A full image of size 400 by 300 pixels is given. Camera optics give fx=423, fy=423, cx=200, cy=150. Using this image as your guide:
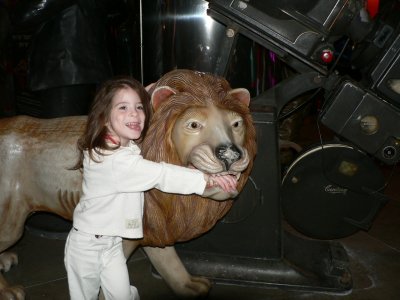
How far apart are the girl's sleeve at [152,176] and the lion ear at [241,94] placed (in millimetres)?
422

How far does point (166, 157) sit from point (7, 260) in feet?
4.91

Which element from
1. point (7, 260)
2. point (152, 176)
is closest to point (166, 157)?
point (152, 176)

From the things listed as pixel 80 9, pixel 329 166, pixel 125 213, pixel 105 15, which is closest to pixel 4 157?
pixel 125 213

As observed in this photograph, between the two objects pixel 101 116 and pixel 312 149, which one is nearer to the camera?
pixel 101 116

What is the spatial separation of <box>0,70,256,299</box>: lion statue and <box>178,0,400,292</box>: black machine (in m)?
0.40

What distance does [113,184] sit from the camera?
5.51 feet

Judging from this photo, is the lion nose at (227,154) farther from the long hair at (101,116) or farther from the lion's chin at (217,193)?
the long hair at (101,116)

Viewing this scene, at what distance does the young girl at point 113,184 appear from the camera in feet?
5.40

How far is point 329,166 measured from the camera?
2.48 m

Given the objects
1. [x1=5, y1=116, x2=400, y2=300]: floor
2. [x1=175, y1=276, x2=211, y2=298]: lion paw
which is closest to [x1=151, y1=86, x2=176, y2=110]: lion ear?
[x1=175, y1=276, x2=211, y2=298]: lion paw

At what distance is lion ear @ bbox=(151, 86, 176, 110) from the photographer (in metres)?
1.75

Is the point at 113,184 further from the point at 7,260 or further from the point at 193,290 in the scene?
the point at 7,260

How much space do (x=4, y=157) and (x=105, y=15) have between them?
4.47ft

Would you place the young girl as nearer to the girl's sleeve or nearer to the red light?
the girl's sleeve
